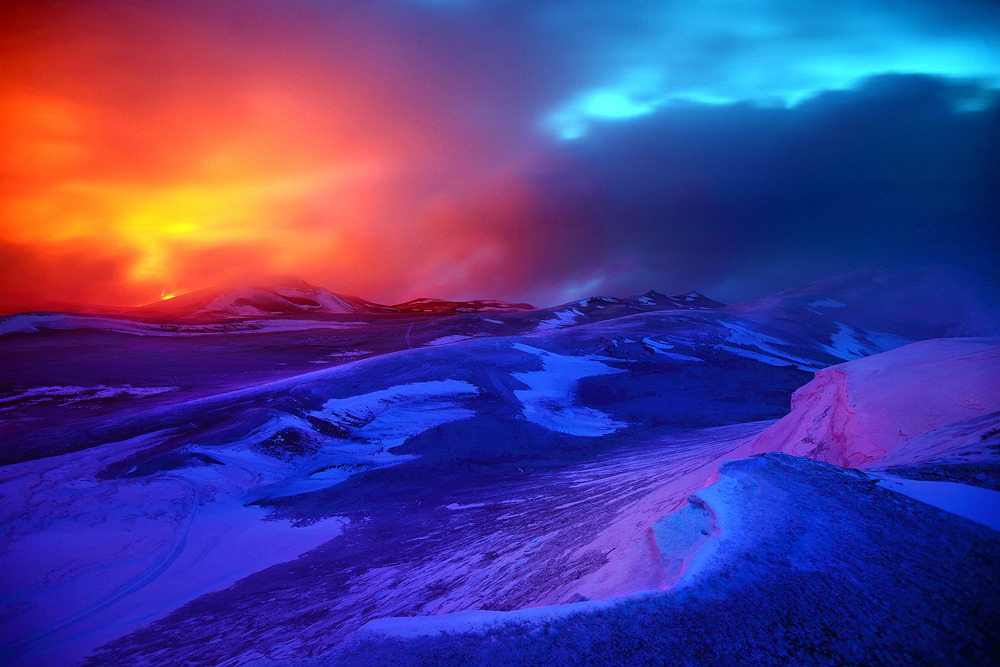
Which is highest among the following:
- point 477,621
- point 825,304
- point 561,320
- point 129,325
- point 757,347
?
point 129,325

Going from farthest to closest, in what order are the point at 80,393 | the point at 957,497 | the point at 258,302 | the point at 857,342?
the point at 258,302 → the point at 857,342 → the point at 80,393 → the point at 957,497

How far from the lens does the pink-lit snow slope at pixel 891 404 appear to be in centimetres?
468

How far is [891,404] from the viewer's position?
571 cm

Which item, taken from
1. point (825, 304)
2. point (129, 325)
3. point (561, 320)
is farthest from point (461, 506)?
point (825, 304)

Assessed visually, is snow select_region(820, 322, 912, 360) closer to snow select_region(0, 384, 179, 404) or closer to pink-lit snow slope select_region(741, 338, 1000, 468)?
pink-lit snow slope select_region(741, 338, 1000, 468)

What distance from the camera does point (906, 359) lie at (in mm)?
7410

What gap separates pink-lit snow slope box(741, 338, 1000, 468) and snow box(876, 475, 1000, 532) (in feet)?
2.68

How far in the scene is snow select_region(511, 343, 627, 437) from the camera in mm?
16625

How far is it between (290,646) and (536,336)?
69.2ft

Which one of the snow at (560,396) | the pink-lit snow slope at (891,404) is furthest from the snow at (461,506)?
the snow at (560,396)

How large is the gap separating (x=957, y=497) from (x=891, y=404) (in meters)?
3.65

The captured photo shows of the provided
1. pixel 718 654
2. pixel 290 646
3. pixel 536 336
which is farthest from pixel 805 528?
pixel 536 336

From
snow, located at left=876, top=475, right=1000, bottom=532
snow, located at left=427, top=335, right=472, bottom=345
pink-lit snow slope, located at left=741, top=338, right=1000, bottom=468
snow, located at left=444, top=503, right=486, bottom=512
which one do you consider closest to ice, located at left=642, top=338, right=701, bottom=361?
snow, located at left=427, top=335, right=472, bottom=345

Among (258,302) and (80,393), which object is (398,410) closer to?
(80,393)
